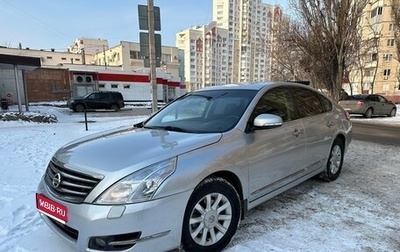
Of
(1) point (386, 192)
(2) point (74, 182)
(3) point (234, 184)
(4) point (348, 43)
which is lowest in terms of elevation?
(1) point (386, 192)

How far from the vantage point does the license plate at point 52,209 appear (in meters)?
2.33

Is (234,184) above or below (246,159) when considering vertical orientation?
below

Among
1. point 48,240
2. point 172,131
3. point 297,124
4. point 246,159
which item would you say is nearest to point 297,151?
point 297,124

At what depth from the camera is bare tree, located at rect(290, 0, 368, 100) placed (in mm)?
18188

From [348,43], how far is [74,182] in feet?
65.8

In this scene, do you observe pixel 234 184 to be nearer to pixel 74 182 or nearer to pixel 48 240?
pixel 74 182

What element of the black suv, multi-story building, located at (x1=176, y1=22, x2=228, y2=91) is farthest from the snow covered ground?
multi-story building, located at (x1=176, y1=22, x2=228, y2=91)

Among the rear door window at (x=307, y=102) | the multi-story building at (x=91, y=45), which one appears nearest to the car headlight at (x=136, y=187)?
the rear door window at (x=307, y=102)

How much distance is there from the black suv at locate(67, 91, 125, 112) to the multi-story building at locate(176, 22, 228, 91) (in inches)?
2326

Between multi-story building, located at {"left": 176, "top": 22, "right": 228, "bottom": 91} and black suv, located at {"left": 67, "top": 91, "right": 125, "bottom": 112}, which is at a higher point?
multi-story building, located at {"left": 176, "top": 22, "right": 228, "bottom": 91}

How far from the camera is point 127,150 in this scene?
2555 millimetres

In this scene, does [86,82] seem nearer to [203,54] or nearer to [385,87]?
[385,87]

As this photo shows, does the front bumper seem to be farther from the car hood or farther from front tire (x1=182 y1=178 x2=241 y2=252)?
the car hood

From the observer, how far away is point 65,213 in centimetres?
231
